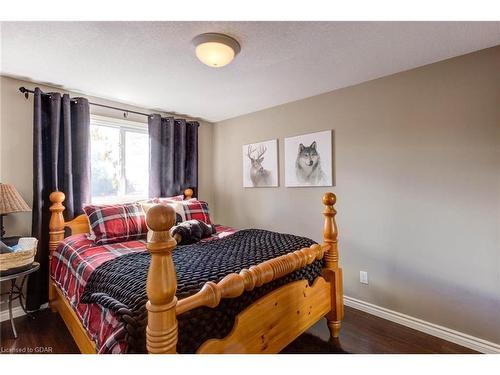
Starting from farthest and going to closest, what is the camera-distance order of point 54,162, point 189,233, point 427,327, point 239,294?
point 54,162 < point 189,233 < point 427,327 < point 239,294

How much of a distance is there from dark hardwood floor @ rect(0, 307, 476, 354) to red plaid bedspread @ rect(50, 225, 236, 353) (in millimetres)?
369

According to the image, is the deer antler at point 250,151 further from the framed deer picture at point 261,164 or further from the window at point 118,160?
the window at point 118,160

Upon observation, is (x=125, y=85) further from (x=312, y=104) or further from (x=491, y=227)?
(x=491, y=227)

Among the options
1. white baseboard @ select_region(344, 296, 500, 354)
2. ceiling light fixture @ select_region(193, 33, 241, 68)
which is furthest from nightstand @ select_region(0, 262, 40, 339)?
white baseboard @ select_region(344, 296, 500, 354)

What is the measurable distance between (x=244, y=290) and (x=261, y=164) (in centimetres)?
213

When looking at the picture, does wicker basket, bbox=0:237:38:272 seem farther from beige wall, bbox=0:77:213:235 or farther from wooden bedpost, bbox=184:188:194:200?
wooden bedpost, bbox=184:188:194:200

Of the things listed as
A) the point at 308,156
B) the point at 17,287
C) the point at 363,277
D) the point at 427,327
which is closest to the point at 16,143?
the point at 17,287

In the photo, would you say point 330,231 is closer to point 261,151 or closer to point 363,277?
point 363,277

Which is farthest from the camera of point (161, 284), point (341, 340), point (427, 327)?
point (427, 327)

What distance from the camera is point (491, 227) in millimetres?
1794

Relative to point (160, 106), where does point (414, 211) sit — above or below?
below

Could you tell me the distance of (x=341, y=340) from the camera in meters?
1.93
